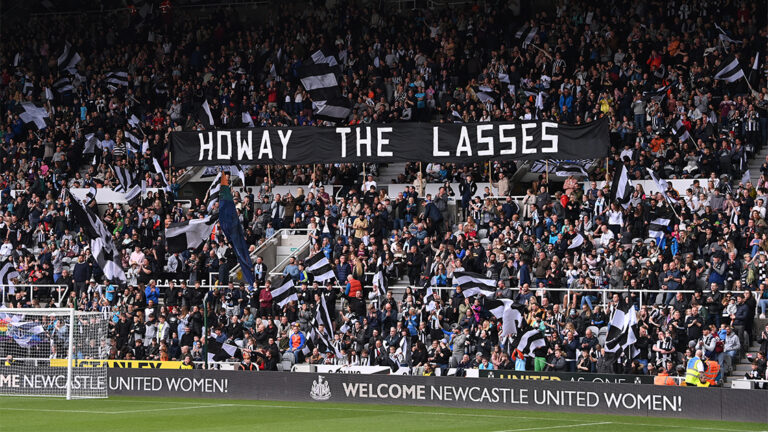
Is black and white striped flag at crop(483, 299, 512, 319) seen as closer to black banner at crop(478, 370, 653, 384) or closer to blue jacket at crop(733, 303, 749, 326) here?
Result: black banner at crop(478, 370, 653, 384)

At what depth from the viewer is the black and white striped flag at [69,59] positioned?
48.6 meters

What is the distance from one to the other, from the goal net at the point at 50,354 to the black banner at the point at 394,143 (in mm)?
7787

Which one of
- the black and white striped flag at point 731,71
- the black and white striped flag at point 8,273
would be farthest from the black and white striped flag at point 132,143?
the black and white striped flag at point 731,71

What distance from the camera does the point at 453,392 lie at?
2864cm

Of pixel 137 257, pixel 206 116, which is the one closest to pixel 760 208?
pixel 206 116

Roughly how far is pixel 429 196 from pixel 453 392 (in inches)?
347

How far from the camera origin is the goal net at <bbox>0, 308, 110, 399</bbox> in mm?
31688

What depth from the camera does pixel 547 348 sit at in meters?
29.9

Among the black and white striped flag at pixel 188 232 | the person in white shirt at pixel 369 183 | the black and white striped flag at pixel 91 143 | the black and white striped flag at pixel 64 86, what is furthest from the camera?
the black and white striped flag at pixel 64 86

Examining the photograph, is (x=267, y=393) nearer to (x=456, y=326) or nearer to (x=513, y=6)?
(x=456, y=326)

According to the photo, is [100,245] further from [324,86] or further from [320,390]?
[320,390]

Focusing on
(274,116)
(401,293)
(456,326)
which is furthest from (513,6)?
(456,326)

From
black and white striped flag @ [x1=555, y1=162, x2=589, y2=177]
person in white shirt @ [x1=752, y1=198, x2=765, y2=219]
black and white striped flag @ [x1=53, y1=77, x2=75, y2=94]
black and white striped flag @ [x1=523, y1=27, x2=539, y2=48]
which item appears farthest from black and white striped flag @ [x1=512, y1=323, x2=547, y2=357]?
black and white striped flag @ [x1=53, y1=77, x2=75, y2=94]

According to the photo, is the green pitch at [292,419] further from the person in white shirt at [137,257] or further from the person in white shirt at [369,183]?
the person in white shirt at [369,183]
